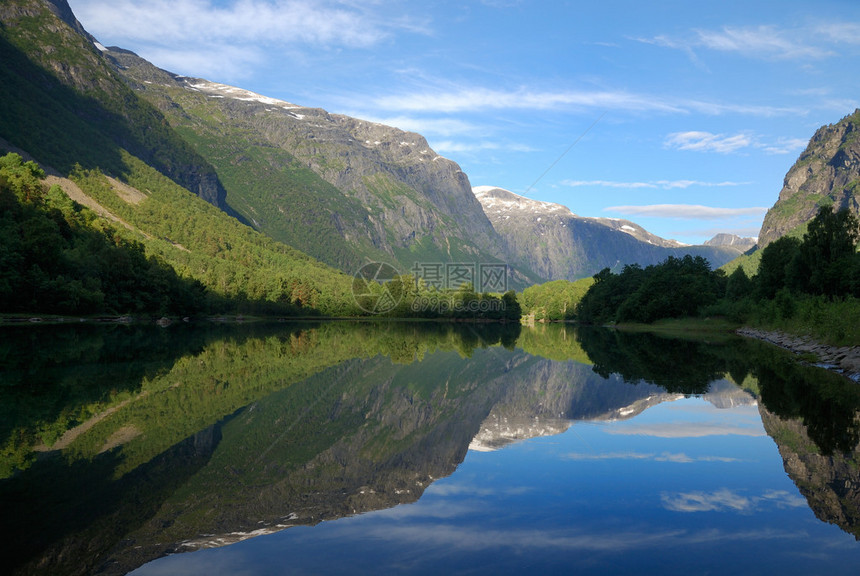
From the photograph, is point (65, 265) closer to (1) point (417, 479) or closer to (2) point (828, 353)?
(1) point (417, 479)

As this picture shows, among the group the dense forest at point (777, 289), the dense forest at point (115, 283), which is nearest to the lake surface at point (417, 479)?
the dense forest at point (777, 289)

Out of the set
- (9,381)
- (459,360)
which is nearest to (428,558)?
(9,381)

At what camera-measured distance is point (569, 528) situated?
8.42m

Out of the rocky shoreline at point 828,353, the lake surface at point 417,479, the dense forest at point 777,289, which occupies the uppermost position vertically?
the dense forest at point 777,289

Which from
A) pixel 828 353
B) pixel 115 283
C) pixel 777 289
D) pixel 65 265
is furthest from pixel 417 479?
pixel 115 283

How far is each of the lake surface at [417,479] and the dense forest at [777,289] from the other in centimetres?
2827

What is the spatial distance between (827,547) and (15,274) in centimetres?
8060

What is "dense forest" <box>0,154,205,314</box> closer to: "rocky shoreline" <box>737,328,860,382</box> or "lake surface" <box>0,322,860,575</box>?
"lake surface" <box>0,322,860,575</box>

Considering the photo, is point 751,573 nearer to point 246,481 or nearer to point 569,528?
point 569,528

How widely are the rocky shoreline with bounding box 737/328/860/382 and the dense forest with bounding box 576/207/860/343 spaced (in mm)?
1180

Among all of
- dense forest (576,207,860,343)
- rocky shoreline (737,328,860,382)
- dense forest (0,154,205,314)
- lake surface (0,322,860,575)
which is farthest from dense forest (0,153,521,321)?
rocky shoreline (737,328,860,382)

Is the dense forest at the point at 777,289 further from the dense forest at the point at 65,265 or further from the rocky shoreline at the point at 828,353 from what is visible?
the dense forest at the point at 65,265

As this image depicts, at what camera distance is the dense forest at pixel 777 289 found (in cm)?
5250

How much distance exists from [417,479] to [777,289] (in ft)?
276
